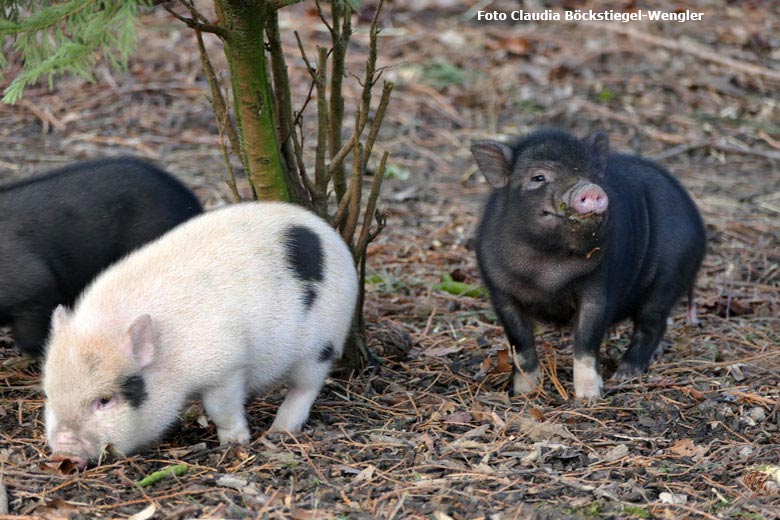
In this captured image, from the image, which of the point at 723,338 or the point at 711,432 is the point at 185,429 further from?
the point at 723,338

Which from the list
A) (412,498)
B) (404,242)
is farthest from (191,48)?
(412,498)

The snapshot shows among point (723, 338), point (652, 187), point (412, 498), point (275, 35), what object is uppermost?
point (275, 35)

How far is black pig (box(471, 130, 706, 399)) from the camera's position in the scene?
16.9ft

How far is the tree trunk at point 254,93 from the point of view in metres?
4.82

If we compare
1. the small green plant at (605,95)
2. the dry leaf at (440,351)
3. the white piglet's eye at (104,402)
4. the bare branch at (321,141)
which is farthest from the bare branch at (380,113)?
the small green plant at (605,95)

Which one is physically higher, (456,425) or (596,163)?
(596,163)

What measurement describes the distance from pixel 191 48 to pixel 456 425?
7.76m

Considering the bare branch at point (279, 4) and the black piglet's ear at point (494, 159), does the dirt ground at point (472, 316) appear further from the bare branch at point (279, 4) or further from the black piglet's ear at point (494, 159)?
the bare branch at point (279, 4)

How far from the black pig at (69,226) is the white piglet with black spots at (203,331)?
93 cm

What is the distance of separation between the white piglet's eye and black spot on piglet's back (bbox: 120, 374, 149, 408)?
5 cm

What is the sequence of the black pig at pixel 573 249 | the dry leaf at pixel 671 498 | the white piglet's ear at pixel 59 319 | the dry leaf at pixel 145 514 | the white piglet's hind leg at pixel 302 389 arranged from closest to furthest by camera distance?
the dry leaf at pixel 145 514 → the dry leaf at pixel 671 498 → the white piglet's ear at pixel 59 319 → the white piglet's hind leg at pixel 302 389 → the black pig at pixel 573 249

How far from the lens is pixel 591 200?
16.0 feet

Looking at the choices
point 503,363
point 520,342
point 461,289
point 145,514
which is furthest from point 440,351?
point 145,514

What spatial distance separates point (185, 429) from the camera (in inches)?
198
